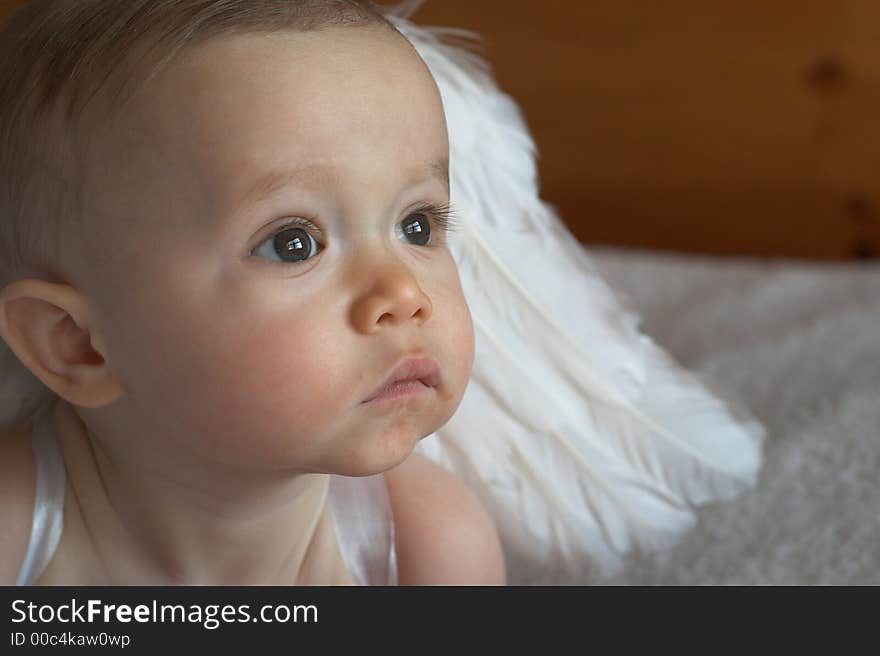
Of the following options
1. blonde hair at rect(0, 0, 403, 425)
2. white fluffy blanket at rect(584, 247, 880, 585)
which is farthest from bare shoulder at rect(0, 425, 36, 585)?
white fluffy blanket at rect(584, 247, 880, 585)

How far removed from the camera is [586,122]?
70.8 inches

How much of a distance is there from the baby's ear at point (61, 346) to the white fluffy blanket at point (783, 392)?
45 cm

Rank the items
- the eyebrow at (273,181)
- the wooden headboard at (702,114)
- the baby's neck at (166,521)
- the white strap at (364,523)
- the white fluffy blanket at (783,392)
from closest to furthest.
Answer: the eyebrow at (273,181) < the baby's neck at (166,521) < the white strap at (364,523) < the white fluffy blanket at (783,392) < the wooden headboard at (702,114)

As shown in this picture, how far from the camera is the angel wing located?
0.89 metres

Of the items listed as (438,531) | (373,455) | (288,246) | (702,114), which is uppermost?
(288,246)

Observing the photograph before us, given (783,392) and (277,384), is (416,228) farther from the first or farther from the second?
(783,392)

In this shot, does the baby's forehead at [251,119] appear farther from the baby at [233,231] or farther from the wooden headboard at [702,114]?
the wooden headboard at [702,114]

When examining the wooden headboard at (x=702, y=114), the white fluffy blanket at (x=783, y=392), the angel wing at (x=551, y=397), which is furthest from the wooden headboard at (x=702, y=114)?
the angel wing at (x=551, y=397)

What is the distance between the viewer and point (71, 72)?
65 cm

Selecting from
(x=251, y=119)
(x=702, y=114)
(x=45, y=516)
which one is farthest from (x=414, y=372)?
(x=702, y=114)

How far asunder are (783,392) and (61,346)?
81cm

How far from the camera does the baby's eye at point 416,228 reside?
2.22ft

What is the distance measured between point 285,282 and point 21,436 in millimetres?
269
